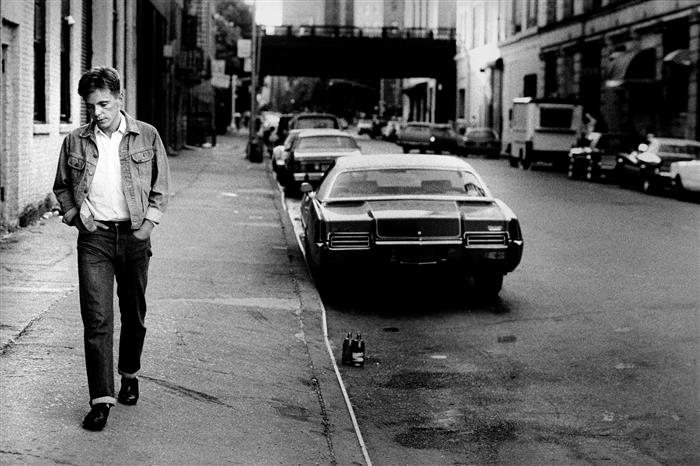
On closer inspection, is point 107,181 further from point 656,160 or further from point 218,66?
point 218,66

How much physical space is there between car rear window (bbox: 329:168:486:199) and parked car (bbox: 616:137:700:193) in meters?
17.8

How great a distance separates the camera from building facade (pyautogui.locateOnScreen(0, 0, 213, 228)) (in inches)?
624

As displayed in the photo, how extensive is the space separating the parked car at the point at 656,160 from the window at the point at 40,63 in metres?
16.5

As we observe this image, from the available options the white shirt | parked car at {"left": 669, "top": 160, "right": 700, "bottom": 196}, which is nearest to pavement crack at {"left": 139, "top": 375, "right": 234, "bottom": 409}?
the white shirt

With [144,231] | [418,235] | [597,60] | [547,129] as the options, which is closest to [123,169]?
[144,231]

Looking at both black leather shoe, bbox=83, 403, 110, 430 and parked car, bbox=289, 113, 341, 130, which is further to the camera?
parked car, bbox=289, 113, 341, 130

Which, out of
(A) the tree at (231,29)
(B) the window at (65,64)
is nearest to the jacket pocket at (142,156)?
(B) the window at (65,64)

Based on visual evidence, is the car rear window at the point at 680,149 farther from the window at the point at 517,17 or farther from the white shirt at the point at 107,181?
the window at the point at 517,17

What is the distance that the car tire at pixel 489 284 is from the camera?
1235 centimetres

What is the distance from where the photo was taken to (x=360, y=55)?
283ft

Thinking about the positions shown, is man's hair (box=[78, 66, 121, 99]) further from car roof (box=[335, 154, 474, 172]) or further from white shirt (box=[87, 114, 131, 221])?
car roof (box=[335, 154, 474, 172])

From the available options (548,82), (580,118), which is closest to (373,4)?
(548,82)

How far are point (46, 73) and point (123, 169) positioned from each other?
12868mm

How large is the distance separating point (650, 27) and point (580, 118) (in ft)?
13.3
